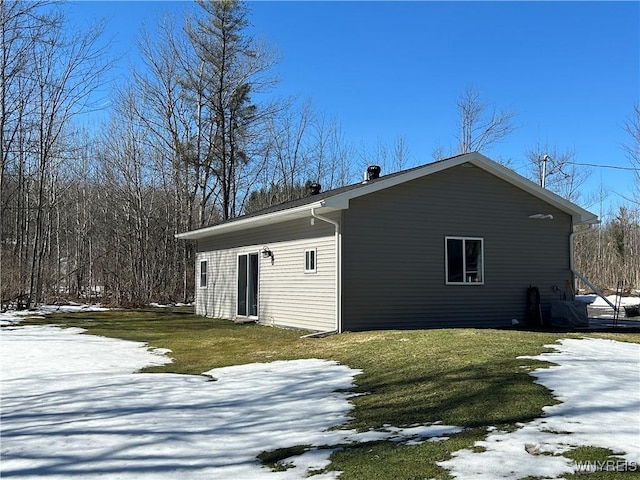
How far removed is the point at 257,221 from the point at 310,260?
2138 mm

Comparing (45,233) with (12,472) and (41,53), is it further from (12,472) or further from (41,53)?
(12,472)

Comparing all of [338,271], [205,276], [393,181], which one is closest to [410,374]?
[338,271]

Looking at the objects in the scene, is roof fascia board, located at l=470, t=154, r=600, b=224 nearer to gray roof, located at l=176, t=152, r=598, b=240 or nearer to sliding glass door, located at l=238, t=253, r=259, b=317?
gray roof, located at l=176, t=152, r=598, b=240

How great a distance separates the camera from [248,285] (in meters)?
14.9

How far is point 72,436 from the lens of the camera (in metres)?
4.29

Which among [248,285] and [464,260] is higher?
[464,260]

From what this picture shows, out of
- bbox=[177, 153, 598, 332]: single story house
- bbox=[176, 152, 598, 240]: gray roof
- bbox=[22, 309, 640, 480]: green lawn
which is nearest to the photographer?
bbox=[22, 309, 640, 480]: green lawn

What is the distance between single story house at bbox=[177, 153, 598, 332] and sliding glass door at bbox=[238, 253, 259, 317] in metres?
0.82

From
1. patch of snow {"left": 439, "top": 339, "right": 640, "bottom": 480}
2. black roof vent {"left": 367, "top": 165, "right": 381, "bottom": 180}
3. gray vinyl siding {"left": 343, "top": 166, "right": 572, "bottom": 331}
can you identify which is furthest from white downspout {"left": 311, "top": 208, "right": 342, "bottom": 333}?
patch of snow {"left": 439, "top": 339, "right": 640, "bottom": 480}

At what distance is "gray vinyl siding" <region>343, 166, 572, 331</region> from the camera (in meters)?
11.0

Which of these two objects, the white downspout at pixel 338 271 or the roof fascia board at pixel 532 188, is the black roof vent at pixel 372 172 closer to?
the roof fascia board at pixel 532 188

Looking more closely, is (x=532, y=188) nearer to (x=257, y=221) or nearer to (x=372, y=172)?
(x=372, y=172)

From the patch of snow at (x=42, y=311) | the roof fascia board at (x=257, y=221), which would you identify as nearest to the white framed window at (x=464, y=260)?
the roof fascia board at (x=257, y=221)

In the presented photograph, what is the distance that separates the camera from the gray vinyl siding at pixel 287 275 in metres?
11.2
